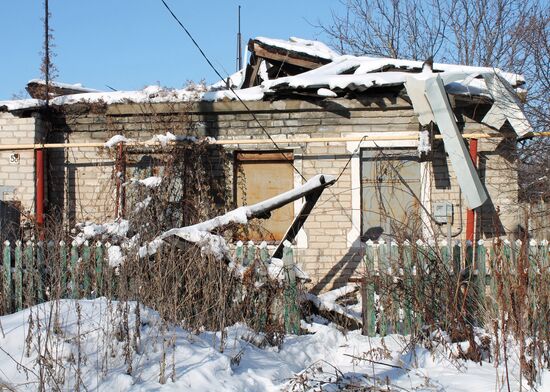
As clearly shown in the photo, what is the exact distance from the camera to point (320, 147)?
30.9 ft

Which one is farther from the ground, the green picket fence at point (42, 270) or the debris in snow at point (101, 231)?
the debris in snow at point (101, 231)

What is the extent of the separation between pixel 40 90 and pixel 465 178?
296 inches

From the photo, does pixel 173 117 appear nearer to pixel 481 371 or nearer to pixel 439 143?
pixel 439 143

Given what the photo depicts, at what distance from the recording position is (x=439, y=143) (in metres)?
9.20

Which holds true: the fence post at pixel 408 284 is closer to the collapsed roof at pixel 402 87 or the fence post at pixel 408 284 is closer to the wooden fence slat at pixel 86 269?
the collapsed roof at pixel 402 87

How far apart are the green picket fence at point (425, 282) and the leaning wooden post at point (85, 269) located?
290 centimetres

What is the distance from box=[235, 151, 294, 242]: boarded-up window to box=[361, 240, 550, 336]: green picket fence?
3.22 m

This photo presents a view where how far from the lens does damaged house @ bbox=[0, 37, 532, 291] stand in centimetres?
897

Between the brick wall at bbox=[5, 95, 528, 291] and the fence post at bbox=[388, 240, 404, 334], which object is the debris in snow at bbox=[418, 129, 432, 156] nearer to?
the brick wall at bbox=[5, 95, 528, 291]

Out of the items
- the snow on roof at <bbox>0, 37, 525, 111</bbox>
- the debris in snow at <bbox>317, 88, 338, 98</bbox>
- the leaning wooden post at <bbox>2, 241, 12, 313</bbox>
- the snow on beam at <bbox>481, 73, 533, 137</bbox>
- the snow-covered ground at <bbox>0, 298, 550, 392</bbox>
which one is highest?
the snow on roof at <bbox>0, 37, 525, 111</bbox>

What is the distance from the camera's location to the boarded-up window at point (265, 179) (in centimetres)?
963

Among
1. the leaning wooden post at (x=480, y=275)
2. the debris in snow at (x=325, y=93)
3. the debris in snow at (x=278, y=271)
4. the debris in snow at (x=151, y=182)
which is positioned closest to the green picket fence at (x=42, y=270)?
the debris in snow at (x=278, y=271)

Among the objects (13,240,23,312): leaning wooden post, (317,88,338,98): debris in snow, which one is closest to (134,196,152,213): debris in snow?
(13,240,23,312): leaning wooden post

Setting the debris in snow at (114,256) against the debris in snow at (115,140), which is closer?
the debris in snow at (114,256)
